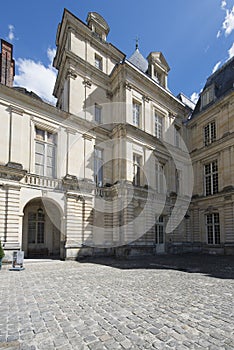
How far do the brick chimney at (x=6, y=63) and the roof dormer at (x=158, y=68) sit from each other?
425 inches

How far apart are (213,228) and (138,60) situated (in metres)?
16.2

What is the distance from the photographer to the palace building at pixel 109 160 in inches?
509

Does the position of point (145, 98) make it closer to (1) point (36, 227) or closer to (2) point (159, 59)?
(2) point (159, 59)

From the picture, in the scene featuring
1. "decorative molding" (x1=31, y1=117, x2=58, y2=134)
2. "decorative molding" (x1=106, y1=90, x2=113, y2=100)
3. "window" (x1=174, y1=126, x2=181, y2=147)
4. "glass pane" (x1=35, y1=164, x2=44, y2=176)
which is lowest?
"glass pane" (x1=35, y1=164, x2=44, y2=176)

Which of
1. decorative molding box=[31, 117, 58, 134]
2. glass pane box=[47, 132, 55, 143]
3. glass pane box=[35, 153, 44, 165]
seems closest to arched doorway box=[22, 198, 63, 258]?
glass pane box=[35, 153, 44, 165]

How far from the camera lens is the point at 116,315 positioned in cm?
404

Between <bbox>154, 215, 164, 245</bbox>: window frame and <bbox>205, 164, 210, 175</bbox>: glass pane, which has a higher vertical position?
<bbox>205, 164, 210, 175</bbox>: glass pane

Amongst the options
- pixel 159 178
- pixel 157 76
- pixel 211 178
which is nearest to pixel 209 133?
pixel 211 178

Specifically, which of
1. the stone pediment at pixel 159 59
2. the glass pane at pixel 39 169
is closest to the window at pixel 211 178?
the stone pediment at pixel 159 59

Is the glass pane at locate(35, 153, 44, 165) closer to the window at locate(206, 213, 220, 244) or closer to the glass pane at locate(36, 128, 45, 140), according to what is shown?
the glass pane at locate(36, 128, 45, 140)

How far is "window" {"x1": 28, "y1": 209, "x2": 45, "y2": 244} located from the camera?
609 inches

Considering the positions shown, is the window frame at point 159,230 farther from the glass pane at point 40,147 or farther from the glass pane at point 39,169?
the glass pane at point 40,147

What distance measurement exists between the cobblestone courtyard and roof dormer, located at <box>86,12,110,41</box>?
18.0m

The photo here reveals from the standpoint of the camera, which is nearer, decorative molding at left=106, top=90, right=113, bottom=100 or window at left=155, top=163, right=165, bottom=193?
decorative molding at left=106, top=90, right=113, bottom=100
